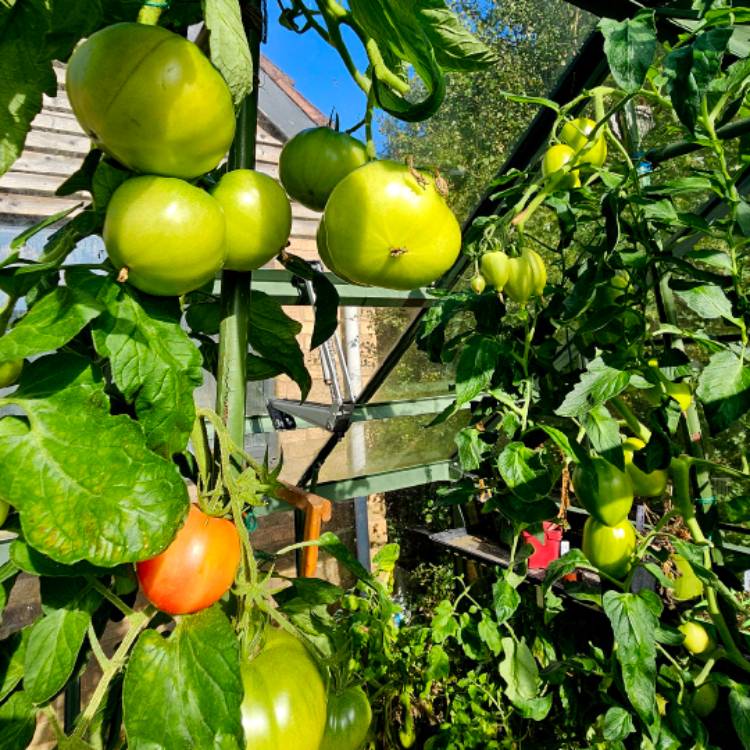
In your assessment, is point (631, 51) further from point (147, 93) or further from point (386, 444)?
point (386, 444)

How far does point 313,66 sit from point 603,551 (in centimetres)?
144

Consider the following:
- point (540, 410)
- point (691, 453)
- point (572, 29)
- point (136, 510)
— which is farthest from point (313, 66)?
point (136, 510)

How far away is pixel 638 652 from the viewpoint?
0.71 m

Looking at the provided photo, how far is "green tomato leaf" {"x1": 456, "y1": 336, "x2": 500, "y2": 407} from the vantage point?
0.84m

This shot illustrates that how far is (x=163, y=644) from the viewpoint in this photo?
11.6 inches

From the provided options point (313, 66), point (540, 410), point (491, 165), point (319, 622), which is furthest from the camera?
point (313, 66)

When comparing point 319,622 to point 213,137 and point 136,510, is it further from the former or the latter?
point 213,137

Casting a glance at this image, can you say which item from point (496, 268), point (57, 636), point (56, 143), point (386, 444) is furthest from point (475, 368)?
point (56, 143)

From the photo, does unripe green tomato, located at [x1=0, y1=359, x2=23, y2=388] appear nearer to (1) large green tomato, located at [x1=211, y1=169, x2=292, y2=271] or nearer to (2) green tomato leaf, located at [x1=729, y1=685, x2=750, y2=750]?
(1) large green tomato, located at [x1=211, y1=169, x2=292, y2=271]

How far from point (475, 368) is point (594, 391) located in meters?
0.21

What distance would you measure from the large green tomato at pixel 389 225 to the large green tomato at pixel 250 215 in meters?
0.03

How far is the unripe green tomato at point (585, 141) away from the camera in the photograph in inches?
33.8

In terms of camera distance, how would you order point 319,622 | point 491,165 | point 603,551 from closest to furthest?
1. point 319,622
2. point 603,551
3. point 491,165

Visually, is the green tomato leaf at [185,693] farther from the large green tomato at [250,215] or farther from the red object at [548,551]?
the red object at [548,551]
